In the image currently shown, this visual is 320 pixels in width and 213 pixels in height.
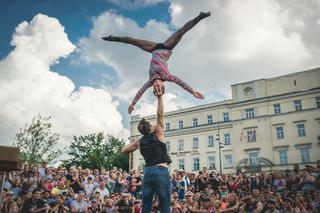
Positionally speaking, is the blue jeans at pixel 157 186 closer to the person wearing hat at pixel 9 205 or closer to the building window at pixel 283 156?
the person wearing hat at pixel 9 205

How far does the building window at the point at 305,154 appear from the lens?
3516 cm

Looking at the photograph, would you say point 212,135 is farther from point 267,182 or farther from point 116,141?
point 267,182

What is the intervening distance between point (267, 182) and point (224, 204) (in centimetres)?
328

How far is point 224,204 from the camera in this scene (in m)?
12.2

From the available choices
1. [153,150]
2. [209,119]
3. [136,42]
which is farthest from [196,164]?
[153,150]

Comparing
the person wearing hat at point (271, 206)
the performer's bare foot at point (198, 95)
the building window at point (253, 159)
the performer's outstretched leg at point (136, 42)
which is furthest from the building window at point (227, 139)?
the performer's outstretched leg at point (136, 42)

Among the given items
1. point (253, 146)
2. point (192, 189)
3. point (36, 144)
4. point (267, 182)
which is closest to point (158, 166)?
point (192, 189)

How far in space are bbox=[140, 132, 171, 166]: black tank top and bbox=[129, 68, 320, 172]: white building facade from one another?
1251 inches

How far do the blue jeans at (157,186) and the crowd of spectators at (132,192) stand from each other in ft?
24.8

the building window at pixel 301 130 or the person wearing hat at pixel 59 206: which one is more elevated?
the building window at pixel 301 130

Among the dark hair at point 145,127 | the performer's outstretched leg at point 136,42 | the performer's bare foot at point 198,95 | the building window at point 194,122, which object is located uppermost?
the building window at point 194,122

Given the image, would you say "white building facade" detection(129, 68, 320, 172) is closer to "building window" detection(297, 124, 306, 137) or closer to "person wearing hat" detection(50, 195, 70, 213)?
"building window" detection(297, 124, 306, 137)

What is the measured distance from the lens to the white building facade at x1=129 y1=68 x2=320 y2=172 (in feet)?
119

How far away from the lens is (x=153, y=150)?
14.0ft
